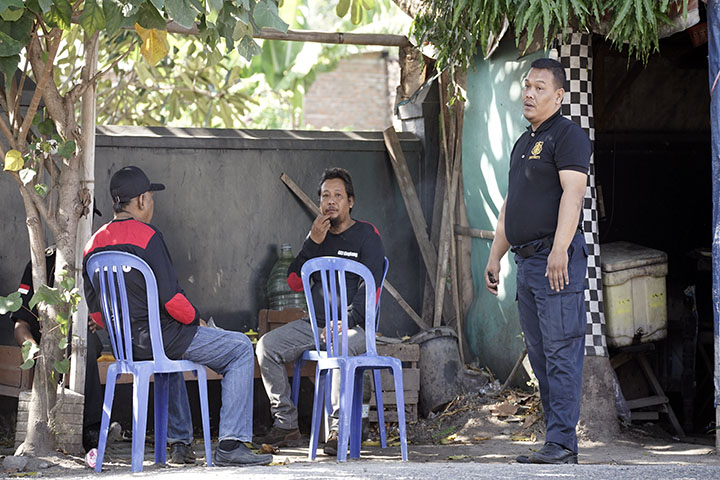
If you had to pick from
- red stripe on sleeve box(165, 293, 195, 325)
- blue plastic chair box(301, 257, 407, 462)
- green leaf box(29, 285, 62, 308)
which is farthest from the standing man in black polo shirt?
green leaf box(29, 285, 62, 308)

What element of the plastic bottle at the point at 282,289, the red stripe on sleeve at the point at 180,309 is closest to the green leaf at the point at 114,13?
the red stripe on sleeve at the point at 180,309

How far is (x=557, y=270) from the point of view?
4.81 meters

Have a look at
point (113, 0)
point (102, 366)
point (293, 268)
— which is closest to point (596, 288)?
point (293, 268)

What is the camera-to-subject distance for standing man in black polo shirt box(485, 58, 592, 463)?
4.86m

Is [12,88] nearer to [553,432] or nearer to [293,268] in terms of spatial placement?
[293,268]

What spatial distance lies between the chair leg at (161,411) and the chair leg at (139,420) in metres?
0.43

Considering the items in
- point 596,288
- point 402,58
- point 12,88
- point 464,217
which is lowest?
point 596,288

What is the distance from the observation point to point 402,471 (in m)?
4.66

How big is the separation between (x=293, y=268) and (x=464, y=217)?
1712 mm

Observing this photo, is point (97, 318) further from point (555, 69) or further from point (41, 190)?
point (555, 69)

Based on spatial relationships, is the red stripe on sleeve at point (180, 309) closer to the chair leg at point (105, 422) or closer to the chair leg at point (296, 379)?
the chair leg at point (105, 422)

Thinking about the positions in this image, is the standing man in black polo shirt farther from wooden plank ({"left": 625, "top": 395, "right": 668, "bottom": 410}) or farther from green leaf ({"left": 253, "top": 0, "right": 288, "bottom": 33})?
wooden plank ({"left": 625, "top": 395, "right": 668, "bottom": 410})

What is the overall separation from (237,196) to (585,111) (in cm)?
251

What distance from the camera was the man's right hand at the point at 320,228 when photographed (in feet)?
20.1
